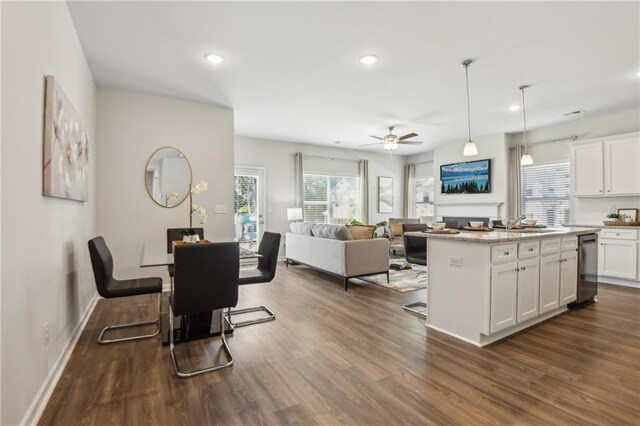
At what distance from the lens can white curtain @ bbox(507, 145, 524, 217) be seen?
6629mm

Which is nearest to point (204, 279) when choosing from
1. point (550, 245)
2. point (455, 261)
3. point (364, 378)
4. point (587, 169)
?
point (364, 378)

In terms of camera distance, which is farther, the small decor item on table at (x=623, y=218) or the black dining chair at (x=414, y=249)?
the small decor item on table at (x=623, y=218)

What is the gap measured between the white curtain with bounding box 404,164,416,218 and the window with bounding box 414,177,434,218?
85mm

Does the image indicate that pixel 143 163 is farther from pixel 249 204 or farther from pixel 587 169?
pixel 587 169

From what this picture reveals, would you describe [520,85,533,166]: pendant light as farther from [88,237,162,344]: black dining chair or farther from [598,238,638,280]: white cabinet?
[88,237,162,344]: black dining chair

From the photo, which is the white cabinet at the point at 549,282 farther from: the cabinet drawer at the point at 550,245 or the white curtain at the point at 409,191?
the white curtain at the point at 409,191

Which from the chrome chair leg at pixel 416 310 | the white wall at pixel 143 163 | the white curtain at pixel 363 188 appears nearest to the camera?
the chrome chair leg at pixel 416 310

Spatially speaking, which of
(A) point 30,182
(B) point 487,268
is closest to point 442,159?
(B) point 487,268

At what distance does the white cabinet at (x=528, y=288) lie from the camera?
2934mm

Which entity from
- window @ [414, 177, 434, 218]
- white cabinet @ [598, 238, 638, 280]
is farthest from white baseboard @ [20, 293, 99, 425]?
window @ [414, 177, 434, 218]

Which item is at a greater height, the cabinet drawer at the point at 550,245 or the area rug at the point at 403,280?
the cabinet drawer at the point at 550,245

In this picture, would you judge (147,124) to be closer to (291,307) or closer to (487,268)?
(291,307)

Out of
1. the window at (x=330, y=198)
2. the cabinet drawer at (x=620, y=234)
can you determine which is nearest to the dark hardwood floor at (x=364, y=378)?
the cabinet drawer at (x=620, y=234)

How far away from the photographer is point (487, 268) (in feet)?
8.65
